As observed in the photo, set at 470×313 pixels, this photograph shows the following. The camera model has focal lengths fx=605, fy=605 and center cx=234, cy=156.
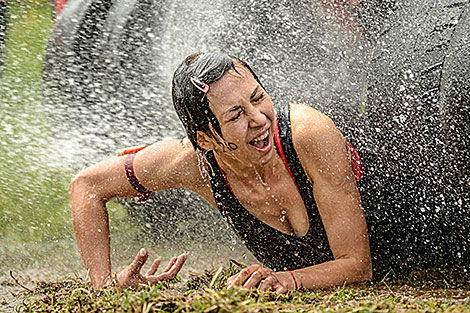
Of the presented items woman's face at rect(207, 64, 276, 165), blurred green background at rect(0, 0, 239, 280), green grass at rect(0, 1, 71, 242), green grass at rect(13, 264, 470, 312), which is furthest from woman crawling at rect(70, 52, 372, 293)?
green grass at rect(0, 1, 71, 242)

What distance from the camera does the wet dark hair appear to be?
2.28 m

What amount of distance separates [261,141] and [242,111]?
15cm

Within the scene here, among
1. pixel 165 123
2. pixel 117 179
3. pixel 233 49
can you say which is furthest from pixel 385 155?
pixel 165 123

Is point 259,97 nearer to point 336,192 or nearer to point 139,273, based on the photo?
point 336,192

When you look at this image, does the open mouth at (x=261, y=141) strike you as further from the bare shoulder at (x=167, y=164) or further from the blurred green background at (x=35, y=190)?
the blurred green background at (x=35, y=190)

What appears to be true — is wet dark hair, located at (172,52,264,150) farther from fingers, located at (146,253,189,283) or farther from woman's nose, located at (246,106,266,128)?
fingers, located at (146,253,189,283)

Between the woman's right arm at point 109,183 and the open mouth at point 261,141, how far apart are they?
0.41 meters

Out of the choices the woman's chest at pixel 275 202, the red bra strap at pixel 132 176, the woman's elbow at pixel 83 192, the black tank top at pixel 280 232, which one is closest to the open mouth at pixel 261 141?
the black tank top at pixel 280 232

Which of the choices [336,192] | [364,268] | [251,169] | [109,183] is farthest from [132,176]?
[364,268]

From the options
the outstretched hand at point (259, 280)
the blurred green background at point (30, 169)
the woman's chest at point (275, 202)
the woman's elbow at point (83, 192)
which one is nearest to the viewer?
the outstretched hand at point (259, 280)

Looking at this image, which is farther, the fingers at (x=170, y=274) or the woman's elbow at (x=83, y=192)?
the woman's elbow at (x=83, y=192)

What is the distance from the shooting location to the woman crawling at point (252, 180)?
228 centimetres

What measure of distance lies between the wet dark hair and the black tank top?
25cm

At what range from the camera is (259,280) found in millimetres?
2031
